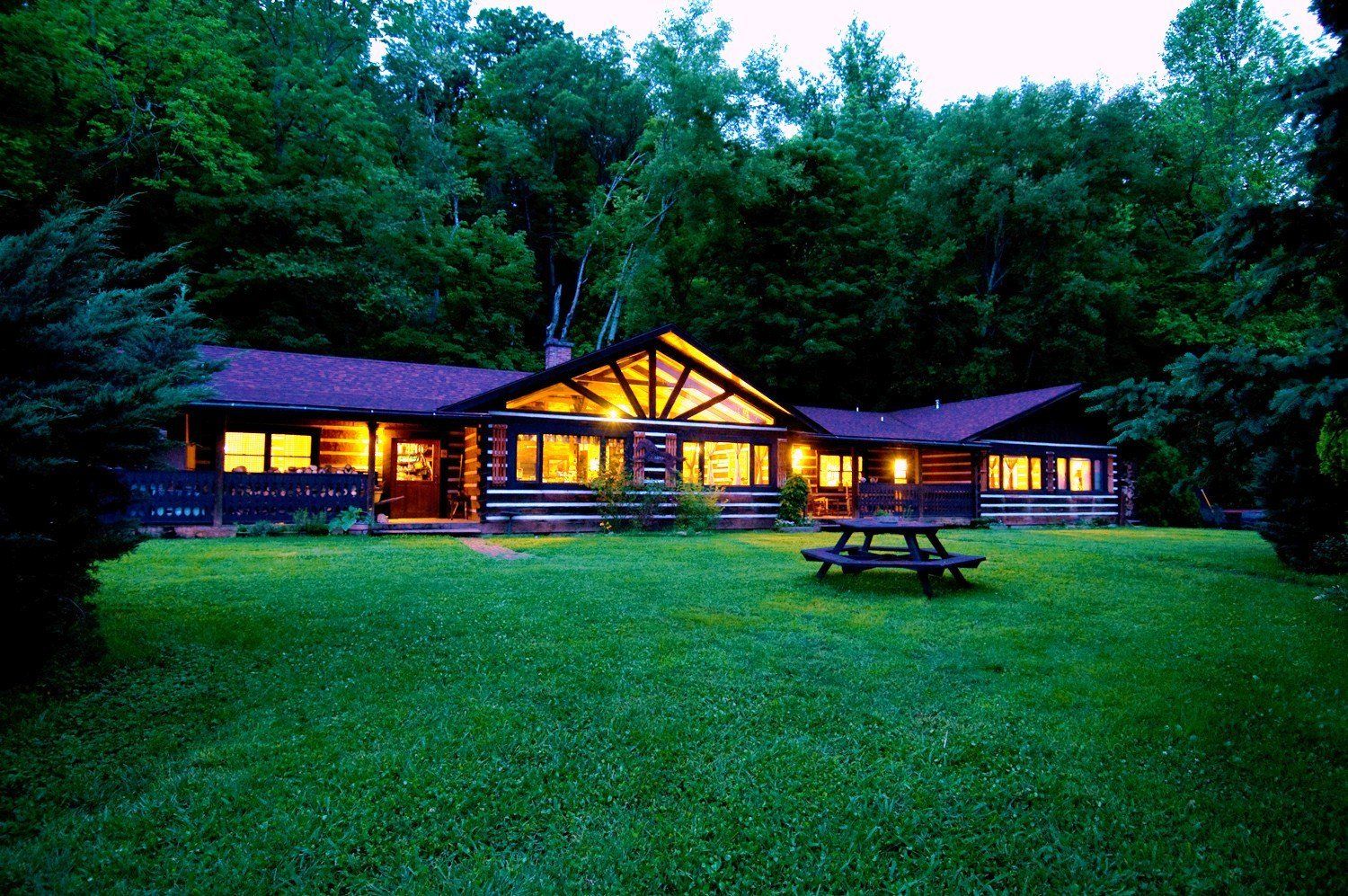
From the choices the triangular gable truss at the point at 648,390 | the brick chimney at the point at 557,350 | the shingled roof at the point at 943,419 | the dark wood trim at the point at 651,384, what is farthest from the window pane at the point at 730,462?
the brick chimney at the point at 557,350

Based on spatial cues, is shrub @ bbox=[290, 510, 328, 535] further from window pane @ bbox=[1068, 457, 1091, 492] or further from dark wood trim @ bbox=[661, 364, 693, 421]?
window pane @ bbox=[1068, 457, 1091, 492]

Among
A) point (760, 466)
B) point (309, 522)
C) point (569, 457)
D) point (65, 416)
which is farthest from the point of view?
point (760, 466)

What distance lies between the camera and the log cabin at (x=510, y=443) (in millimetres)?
16484

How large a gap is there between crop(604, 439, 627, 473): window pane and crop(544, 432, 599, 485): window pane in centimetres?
31

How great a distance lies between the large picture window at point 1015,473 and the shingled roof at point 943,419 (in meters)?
1.60

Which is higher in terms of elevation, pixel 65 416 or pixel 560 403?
pixel 560 403

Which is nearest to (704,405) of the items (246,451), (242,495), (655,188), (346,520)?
(346,520)

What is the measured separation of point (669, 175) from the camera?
117ft

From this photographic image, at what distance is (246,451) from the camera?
1789 cm

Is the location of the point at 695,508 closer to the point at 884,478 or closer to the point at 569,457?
the point at 569,457

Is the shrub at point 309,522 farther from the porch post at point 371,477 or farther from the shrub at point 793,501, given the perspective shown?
the shrub at point 793,501

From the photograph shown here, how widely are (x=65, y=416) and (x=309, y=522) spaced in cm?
1281

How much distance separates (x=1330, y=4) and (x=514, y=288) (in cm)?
3270

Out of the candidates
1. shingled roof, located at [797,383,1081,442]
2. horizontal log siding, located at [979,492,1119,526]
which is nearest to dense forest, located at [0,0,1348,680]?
horizontal log siding, located at [979,492,1119,526]
